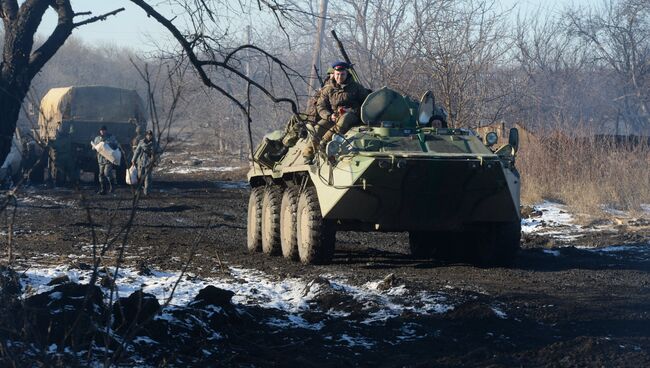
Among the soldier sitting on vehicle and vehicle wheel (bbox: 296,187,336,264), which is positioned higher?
the soldier sitting on vehicle

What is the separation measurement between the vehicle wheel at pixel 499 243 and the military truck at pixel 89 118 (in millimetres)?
14567

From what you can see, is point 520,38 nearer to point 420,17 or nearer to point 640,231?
point 420,17

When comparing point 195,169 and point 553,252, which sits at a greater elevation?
point 195,169

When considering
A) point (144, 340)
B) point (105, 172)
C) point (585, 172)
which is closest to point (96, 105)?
point (105, 172)

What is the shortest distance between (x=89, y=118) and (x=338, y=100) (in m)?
16.0

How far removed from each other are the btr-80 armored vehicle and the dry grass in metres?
6.34

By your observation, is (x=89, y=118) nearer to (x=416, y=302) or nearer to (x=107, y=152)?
(x=107, y=152)

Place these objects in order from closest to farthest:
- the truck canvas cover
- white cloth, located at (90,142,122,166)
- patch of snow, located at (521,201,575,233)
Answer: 1. patch of snow, located at (521,201,575,233)
2. white cloth, located at (90,142,122,166)
3. the truck canvas cover

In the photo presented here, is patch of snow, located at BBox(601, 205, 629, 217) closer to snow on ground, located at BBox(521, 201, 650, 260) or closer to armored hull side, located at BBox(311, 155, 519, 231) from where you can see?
snow on ground, located at BBox(521, 201, 650, 260)

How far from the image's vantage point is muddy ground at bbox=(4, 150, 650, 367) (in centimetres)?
637

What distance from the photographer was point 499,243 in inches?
429

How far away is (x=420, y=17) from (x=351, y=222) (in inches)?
518

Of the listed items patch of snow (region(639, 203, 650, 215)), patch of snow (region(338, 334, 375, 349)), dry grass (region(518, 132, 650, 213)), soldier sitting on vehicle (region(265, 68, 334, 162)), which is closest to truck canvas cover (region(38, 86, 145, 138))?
dry grass (region(518, 132, 650, 213))

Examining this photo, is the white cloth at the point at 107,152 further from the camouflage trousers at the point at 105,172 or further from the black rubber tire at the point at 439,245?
the black rubber tire at the point at 439,245
